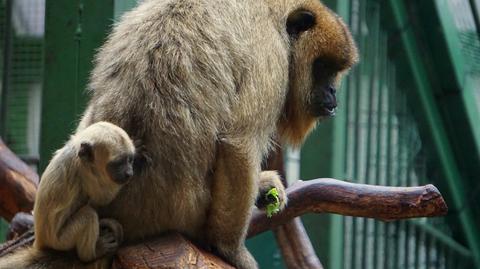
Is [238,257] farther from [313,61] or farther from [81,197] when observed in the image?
[313,61]

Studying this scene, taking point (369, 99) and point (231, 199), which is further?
point (369, 99)

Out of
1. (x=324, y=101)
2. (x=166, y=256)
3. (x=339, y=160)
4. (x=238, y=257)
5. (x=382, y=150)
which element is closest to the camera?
(x=166, y=256)

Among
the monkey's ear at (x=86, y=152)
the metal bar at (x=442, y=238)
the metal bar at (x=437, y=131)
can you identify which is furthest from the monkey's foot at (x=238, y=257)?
the metal bar at (x=437, y=131)

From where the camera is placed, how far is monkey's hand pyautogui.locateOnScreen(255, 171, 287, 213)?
5074 millimetres

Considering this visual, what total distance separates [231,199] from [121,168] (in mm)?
723

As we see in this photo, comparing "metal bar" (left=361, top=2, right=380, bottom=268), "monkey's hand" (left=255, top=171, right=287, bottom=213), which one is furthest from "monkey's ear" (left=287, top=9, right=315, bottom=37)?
"metal bar" (left=361, top=2, right=380, bottom=268)

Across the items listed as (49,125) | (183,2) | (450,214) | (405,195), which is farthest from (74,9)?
(450,214)

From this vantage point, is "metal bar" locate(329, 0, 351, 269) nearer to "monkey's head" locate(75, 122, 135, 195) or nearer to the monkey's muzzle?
the monkey's muzzle

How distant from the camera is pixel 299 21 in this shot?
506 cm

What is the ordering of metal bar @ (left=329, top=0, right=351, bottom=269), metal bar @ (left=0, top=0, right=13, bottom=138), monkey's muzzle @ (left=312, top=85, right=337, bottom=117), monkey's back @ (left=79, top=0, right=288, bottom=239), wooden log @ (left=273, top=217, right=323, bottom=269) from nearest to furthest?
monkey's back @ (left=79, top=0, right=288, bottom=239), monkey's muzzle @ (left=312, top=85, right=337, bottom=117), wooden log @ (left=273, top=217, right=323, bottom=269), metal bar @ (left=0, top=0, right=13, bottom=138), metal bar @ (left=329, top=0, right=351, bottom=269)

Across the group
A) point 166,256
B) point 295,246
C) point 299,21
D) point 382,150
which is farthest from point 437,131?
point 166,256

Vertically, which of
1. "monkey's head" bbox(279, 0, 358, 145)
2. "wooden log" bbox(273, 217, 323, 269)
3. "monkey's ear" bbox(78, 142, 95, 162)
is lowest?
"wooden log" bbox(273, 217, 323, 269)

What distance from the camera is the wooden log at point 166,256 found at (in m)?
4.10

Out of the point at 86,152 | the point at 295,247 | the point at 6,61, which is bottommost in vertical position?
the point at 295,247
